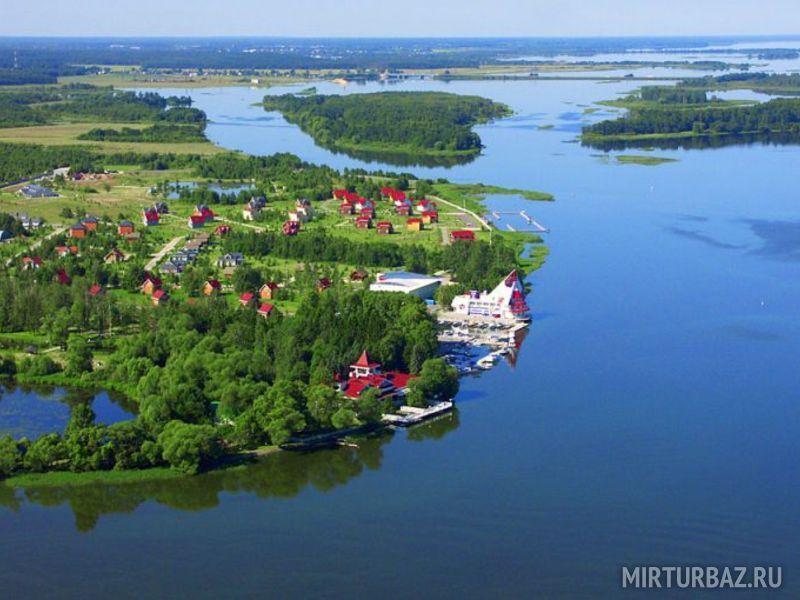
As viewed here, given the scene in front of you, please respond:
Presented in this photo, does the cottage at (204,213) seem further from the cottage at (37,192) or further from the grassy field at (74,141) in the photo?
the grassy field at (74,141)

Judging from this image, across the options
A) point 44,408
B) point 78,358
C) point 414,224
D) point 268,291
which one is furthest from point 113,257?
point 44,408

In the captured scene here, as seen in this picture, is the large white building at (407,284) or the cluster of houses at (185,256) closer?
the large white building at (407,284)

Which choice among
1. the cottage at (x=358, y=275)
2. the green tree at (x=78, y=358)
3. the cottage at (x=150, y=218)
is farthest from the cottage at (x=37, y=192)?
the green tree at (x=78, y=358)

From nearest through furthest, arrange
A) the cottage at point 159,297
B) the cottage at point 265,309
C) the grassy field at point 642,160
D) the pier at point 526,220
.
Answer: the cottage at point 265,309
the cottage at point 159,297
the pier at point 526,220
the grassy field at point 642,160

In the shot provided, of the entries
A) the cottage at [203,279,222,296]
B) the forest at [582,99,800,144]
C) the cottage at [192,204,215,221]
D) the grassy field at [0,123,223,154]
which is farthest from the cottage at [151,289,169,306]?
the forest at [582,99,800,144]

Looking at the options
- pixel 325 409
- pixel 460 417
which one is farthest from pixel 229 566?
pixel 460 417

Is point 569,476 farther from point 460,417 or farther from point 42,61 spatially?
point 42,61
